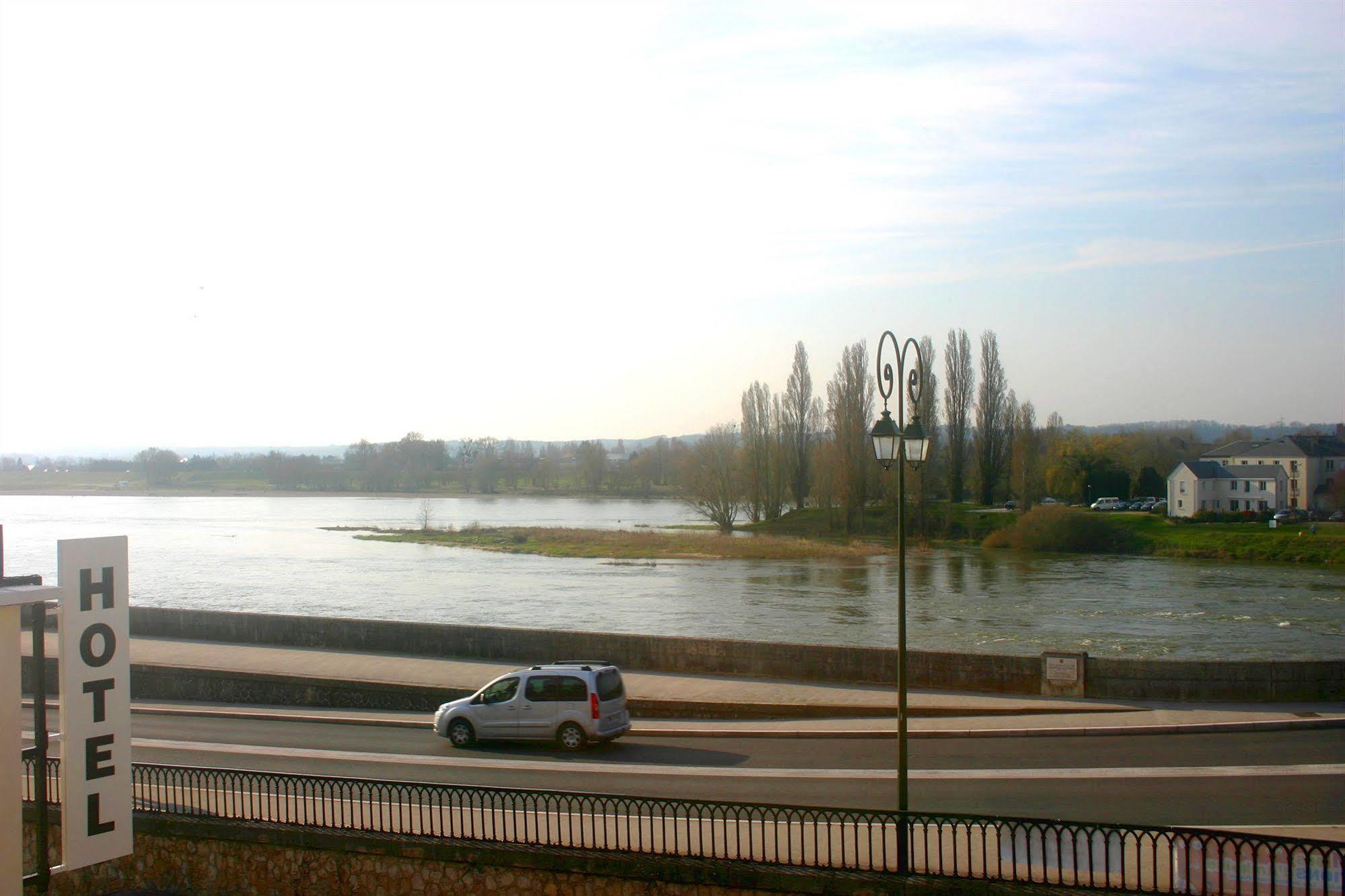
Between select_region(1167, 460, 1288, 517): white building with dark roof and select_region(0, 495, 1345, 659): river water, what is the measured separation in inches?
795

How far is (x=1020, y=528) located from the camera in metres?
66.5

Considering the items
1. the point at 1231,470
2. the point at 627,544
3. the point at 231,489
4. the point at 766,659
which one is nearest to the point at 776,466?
the point at 627,544

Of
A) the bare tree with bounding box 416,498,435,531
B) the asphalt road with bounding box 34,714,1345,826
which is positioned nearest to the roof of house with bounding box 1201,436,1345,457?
the bare tree with bounding box 416,498,435,531

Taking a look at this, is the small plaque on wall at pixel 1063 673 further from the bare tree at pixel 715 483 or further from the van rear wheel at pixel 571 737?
the bare tree at pixel 715 483

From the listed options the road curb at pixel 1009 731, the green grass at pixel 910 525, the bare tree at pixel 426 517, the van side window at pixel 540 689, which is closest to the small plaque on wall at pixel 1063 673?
the road curb at pixel 1009 731

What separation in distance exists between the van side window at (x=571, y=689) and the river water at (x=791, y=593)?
13.7 meters

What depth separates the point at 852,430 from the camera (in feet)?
245

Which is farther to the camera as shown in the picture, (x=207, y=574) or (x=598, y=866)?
(x=207, y=574)

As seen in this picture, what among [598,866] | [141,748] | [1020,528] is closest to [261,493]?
[1020,528]

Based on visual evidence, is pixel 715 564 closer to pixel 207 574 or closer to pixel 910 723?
pixel 207 574

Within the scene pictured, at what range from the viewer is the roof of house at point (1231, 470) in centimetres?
7681

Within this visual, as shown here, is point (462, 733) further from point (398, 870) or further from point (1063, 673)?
point (1063, 673)

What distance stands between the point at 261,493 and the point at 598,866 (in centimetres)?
14115

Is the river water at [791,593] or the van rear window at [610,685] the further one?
the river water at [791,593]
